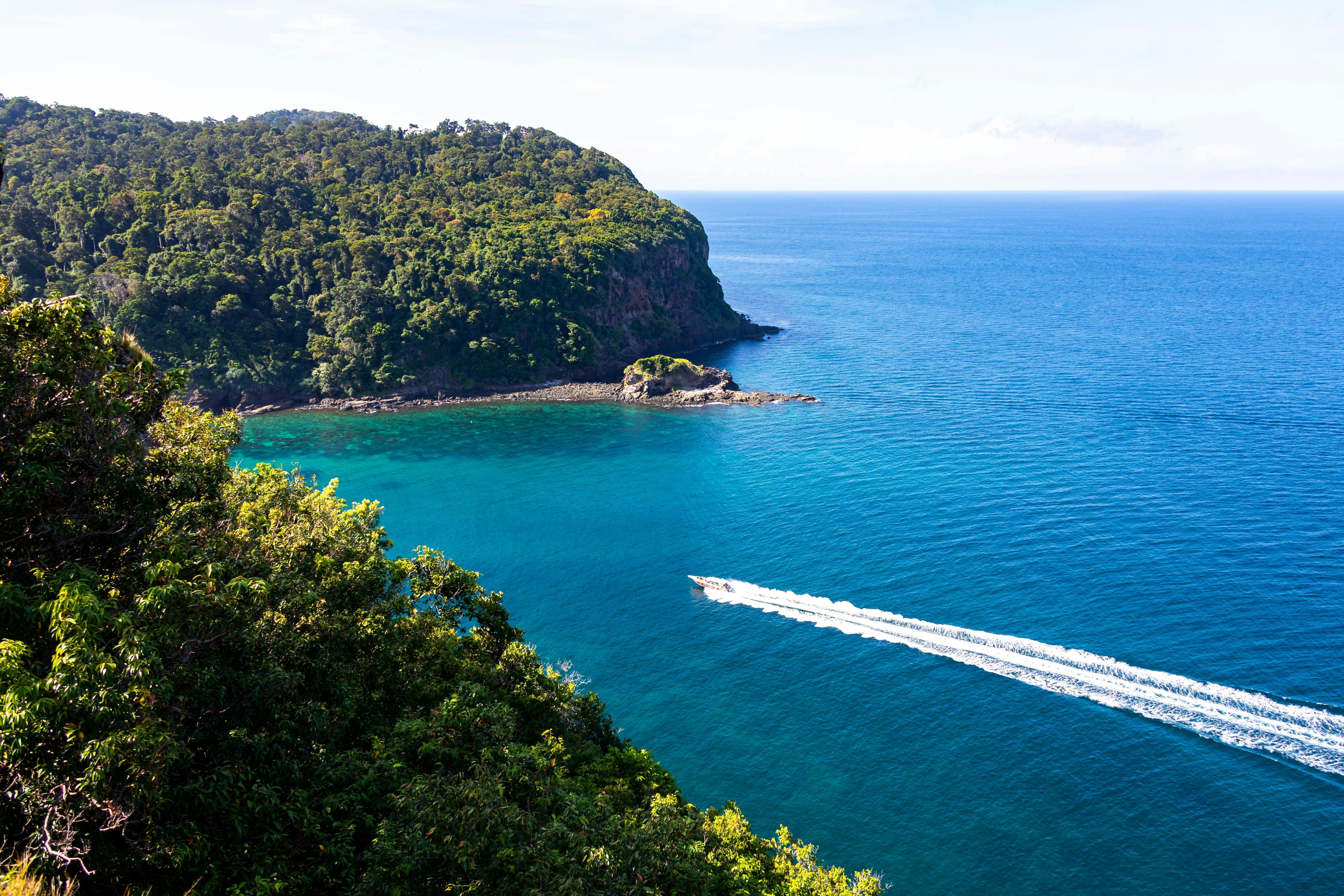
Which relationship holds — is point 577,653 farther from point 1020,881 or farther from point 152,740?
point 152,740

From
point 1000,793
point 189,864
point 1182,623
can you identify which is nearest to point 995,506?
point 1182,623

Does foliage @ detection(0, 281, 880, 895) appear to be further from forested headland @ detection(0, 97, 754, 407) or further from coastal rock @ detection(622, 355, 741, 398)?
forested headland @ detection(0, 97, 754, 407)

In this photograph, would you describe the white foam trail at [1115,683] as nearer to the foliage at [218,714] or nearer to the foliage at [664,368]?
the foliage at [218,714]

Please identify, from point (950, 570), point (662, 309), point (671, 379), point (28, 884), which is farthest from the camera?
point (662, 309)

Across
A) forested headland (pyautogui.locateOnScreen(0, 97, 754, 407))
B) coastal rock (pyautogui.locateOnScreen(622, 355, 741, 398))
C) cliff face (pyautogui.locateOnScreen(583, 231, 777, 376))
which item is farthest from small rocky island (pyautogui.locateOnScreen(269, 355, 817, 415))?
cliff face (pyautogui.locateOnScreen(583, 231, 777, 376))

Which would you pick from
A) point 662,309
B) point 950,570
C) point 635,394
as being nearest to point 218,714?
point 950,570

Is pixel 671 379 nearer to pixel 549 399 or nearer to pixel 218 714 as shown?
pixel 549 399
